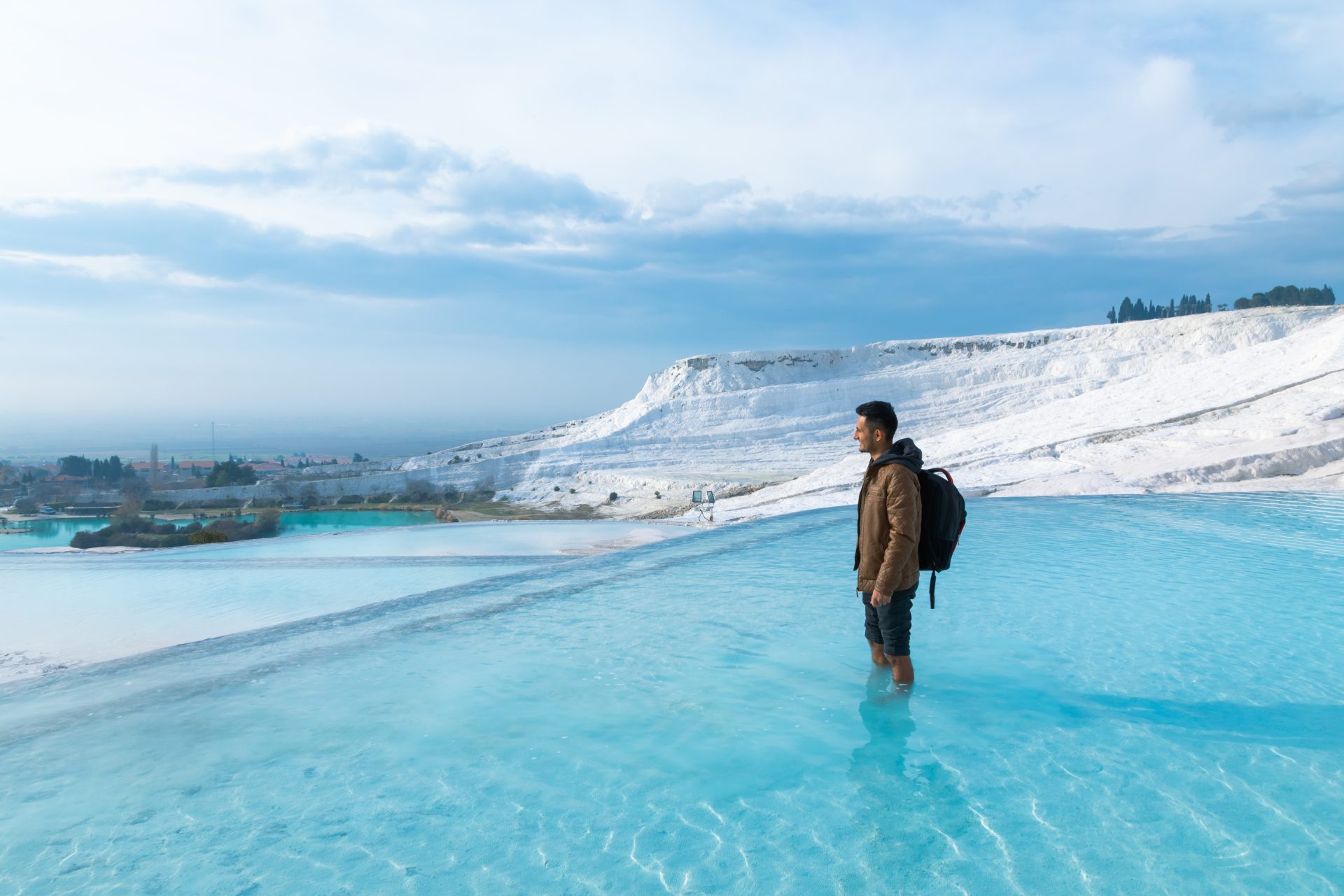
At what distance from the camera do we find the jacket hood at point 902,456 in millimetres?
3301

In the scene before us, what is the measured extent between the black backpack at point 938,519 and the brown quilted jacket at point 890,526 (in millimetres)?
65

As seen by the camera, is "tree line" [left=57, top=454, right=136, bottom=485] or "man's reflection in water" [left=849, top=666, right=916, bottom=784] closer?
"man's reflection in water" [left=849, top=666, right=916, bottom=784]

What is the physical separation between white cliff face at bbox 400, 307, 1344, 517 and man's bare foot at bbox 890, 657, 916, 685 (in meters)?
8.88

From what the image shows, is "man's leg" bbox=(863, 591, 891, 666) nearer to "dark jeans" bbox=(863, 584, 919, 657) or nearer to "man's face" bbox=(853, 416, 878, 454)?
"dark jeans" bbox=(863, 584, 919, 657)

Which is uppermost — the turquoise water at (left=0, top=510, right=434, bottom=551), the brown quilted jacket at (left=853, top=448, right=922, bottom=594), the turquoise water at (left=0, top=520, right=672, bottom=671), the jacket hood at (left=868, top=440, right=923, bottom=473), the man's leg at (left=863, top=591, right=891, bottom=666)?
the jacket hood at (left=868, top=440, right=923, bottom=473)

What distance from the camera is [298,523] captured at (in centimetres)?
2636

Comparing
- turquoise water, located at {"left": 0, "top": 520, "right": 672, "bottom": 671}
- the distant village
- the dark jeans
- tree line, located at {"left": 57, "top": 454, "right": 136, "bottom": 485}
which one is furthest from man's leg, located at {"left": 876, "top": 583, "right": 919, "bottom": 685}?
tree line, located at {"left": 57, "top": 454, "right": 136, "bottom": 485}

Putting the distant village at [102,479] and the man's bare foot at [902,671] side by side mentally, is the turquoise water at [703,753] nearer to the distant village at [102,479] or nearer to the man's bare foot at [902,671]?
the man's bare foot at [902,671]

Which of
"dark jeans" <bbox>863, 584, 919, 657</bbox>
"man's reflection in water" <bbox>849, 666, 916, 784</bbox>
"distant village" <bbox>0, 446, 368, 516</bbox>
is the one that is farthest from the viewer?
"distant village" <bbox>0, 446, 368, 516</bbox>

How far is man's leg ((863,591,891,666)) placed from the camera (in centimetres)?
372

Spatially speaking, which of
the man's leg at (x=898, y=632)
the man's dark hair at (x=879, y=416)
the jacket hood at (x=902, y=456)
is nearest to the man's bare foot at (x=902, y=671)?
the man's leg at (x=898, y=632)

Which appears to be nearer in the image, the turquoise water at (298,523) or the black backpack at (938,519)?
the black backpack at (938,519)

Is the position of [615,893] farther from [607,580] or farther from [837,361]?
[837,361]

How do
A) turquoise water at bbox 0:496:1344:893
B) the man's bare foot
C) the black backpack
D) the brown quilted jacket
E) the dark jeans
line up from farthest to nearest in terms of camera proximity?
the man's bare foot, the dark jeans, the black backpack, the brown quilted jacket, turquoise water at bbox 0:496:1344:893
